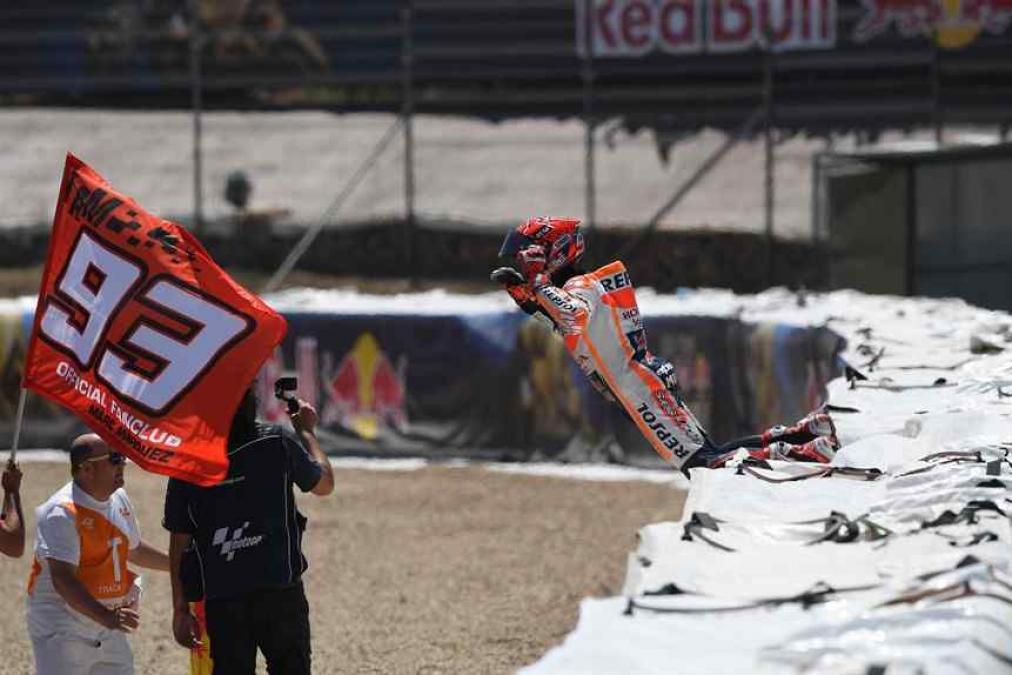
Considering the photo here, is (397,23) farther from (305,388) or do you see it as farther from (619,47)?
(305,388)

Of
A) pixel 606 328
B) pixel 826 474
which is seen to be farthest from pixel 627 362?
pixel 826 474

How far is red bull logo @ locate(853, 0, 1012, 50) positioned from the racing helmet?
574 inches

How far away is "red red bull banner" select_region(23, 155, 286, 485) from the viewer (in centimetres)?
718

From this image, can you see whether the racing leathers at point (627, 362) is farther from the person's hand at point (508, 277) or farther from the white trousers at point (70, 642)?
the white trousers at point (70, 642)

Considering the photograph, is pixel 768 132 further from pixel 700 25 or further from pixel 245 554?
pixel 245 554

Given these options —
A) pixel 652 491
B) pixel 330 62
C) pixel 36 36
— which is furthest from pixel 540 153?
pixel 652 491

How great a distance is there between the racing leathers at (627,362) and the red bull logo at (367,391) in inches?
427

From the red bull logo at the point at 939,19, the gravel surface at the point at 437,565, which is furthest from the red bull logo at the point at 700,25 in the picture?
the gravel surface at the point at 437,565

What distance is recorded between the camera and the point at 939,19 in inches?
900

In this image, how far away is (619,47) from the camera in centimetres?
2364

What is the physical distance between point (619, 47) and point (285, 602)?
1719cm

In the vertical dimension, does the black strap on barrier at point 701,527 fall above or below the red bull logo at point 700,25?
below

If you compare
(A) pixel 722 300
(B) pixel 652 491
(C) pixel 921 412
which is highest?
(C) pixel 921 412

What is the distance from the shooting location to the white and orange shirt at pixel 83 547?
300 inches
